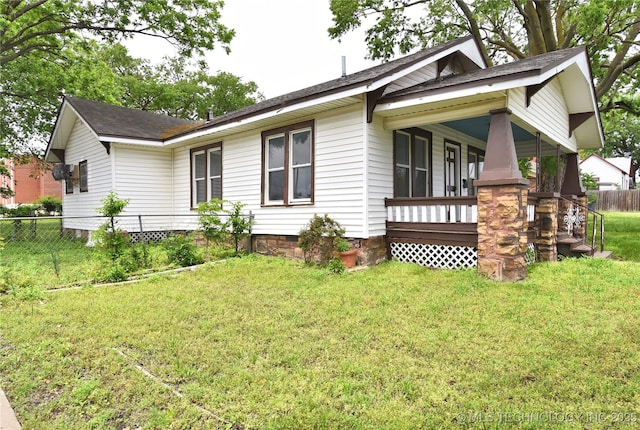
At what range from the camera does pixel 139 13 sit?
13289 mm

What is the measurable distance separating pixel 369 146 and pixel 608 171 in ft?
168

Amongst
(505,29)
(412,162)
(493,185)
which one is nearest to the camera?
(493,185)

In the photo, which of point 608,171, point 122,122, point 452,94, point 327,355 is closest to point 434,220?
point 452,94

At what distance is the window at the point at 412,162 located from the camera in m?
7.78

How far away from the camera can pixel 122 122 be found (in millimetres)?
12125

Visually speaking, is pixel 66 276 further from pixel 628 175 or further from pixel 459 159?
pixel 628 175

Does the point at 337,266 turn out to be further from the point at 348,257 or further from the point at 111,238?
the point at 111,238

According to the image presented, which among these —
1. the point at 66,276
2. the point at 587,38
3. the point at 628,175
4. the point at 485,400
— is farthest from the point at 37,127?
the point at 628,175

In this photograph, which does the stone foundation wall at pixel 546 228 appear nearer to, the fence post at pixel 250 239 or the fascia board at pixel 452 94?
the fascia board at pixel 452 94

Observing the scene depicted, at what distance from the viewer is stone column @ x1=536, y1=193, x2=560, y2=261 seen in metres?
7.11

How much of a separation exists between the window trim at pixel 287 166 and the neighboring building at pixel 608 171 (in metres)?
48.6

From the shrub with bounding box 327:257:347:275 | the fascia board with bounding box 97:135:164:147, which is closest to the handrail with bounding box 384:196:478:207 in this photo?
the shrub with bounding box 327:257:347:275

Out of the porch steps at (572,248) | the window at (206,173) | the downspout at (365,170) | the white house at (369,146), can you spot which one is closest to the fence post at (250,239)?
the white house at (369,146)

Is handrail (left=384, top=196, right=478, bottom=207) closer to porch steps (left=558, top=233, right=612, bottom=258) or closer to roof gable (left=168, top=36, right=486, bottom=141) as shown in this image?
roof gable (left=168, top=36, right=486, bottom=141)
